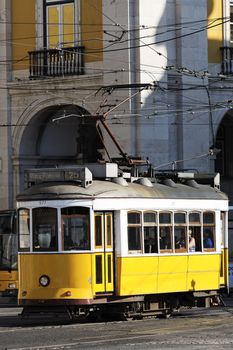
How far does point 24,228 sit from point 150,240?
102 inches

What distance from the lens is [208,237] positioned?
23953 mm

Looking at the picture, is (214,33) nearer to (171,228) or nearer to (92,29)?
(92,29)

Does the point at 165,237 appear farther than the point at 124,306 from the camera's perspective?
Yes

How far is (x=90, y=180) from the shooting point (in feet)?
71.1

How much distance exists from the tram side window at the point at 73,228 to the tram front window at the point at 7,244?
32.6ft

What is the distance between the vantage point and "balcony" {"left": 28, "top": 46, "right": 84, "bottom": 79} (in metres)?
35.5

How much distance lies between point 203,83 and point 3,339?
733 inches

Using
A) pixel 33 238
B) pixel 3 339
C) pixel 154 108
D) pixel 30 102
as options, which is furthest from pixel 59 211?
pixel 30 102

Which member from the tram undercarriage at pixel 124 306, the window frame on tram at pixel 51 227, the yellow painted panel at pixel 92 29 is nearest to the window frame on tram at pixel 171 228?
the tram undercarriage at pixel 124 306

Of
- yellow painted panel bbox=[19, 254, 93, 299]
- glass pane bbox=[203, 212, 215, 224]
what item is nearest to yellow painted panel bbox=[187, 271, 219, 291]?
glass pane bbox=[203, 212, 215, 224]

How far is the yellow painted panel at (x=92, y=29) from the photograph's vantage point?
1377 inches

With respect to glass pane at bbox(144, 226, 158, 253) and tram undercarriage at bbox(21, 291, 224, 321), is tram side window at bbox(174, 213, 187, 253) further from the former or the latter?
tram undercarriage at bbox(21, 291, 224, 321)

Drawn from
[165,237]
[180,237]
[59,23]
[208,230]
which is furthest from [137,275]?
[59,23]

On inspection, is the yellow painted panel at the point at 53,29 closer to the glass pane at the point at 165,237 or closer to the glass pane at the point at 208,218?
the glass pane at the point at 208,218
